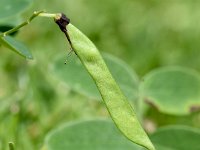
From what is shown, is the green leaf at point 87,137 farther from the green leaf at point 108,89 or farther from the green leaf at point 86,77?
the green leaf at point 108,89

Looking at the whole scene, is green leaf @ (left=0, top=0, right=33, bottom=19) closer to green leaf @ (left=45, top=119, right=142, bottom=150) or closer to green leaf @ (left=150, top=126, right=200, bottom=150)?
green leaf @ (left=45, top=119, right=142, bottom=150)

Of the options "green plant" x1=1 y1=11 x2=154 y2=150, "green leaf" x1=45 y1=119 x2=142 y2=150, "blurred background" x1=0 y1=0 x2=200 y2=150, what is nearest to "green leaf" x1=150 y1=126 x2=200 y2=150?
"green leaf" x1=45 y1=119 x2=142 y2=150

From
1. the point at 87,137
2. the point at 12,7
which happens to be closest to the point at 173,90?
the point at 87,137

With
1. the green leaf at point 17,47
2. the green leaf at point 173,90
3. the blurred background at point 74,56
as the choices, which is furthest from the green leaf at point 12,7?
the green leaf at point 173,90

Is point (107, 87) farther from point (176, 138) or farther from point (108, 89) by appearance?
point (176, 138)

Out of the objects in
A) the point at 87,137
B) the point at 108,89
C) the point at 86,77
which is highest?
the point at 86,77
